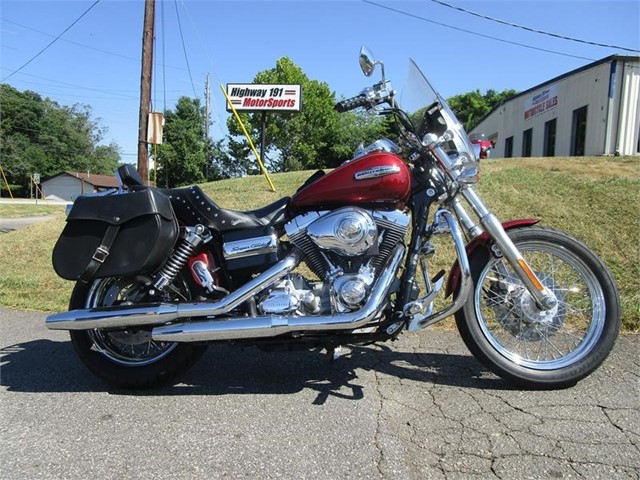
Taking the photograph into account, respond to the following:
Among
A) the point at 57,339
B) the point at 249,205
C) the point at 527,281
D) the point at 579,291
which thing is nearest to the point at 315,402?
the point at 527,281

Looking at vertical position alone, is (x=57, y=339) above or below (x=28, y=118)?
below

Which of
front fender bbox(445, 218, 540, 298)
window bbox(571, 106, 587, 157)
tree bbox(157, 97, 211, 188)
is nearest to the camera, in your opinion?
front fender bbox(445, 218, 540, 298)

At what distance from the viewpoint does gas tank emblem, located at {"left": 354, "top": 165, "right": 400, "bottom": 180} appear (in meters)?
2.94

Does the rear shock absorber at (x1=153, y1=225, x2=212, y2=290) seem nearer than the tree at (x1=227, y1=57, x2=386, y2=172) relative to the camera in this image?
Yes

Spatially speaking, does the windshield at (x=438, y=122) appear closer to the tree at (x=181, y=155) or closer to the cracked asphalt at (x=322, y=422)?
the cracked asphalt at (x=322, y=422)

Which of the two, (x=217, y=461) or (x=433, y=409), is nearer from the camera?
(x=217, y=461)

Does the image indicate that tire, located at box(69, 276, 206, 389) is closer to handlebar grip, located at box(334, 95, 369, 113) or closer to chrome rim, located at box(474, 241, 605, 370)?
handlebar grip, located at box(334, 95, 369, 113)

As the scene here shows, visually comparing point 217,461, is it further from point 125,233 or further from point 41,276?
point 41,276

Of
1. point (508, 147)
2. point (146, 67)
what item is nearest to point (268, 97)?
point (146, 67)

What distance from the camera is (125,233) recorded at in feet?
10.0

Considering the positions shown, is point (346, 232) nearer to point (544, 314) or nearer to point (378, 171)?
point (378, 171)

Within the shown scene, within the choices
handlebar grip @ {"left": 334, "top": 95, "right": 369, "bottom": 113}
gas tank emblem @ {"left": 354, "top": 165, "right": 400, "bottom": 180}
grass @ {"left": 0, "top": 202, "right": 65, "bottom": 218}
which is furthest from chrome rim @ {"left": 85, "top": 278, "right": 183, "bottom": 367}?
grass @ {"left": 0, "top": 202, "right": 65, "bottom": 218}

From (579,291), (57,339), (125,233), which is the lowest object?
(57,339)

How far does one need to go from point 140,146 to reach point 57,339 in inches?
303
